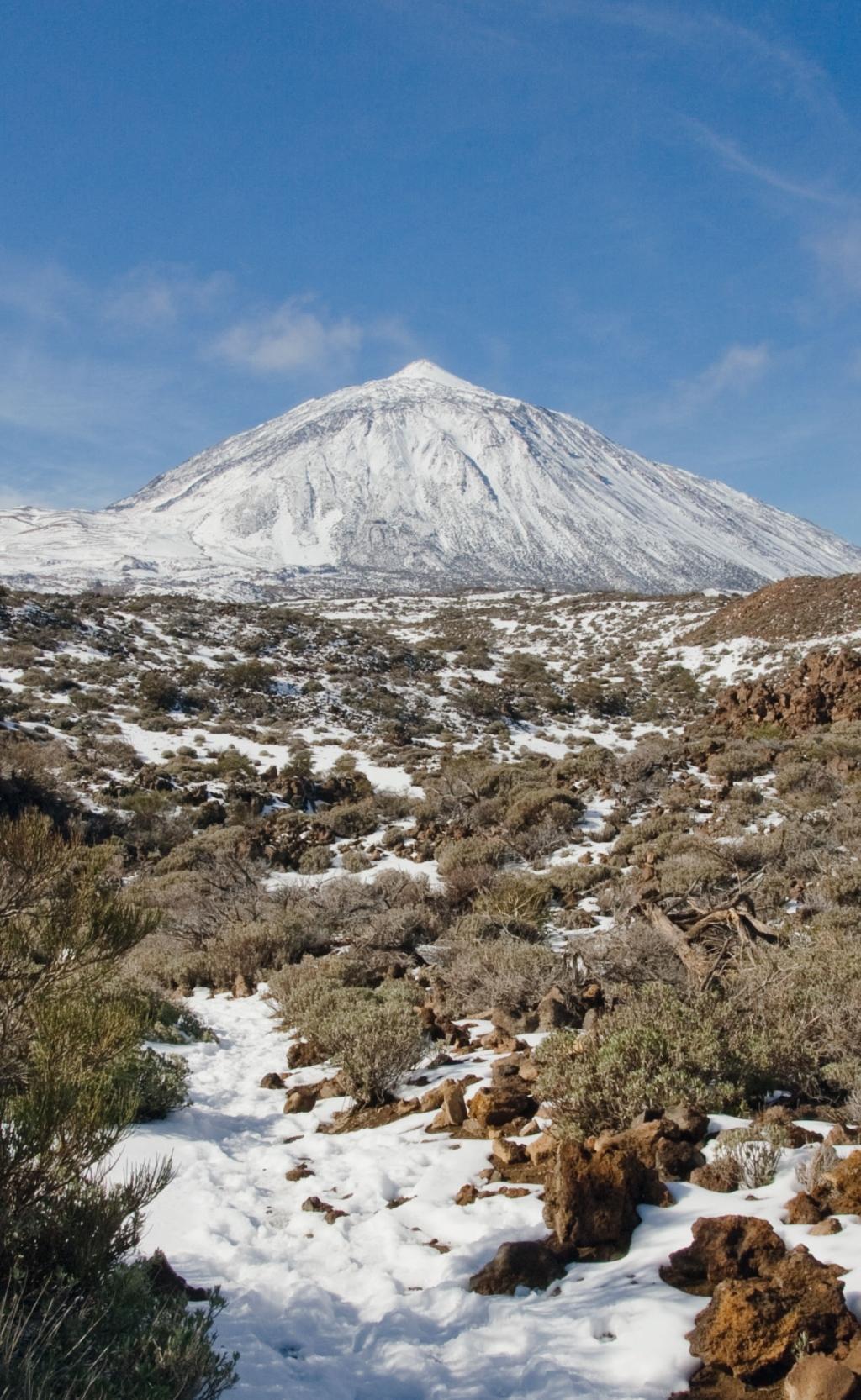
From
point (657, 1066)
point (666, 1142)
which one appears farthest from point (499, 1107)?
point (666, 1142)

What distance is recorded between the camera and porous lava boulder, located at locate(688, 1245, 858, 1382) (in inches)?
78.9

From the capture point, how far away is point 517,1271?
2.59 metres

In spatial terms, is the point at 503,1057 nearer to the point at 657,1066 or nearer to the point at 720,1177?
the point at 657,1066

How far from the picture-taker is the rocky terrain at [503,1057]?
7.62 ft

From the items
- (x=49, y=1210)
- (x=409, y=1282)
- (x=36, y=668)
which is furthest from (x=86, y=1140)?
(x=36, y=668)

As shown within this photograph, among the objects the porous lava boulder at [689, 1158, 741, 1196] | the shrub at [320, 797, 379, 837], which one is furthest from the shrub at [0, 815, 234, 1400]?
the shrub at [320, 797, 379, 837]

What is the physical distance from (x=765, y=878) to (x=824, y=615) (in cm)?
2296

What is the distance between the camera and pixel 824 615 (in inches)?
1078

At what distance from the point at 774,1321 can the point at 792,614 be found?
96.2 ft

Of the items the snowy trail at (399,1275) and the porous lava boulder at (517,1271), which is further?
the porous lava boulder at (517,1271)

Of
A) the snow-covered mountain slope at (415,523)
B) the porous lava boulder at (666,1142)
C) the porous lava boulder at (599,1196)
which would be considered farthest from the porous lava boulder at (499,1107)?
the snow-covered mountain slope at (415,523)

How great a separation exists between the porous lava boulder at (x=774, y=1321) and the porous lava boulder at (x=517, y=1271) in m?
0.55

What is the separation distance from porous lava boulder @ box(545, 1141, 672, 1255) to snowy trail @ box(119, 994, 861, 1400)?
7 centimetres

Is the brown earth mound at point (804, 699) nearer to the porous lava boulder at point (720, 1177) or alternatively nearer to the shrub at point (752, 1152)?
the shrub at point (752, 1152)
